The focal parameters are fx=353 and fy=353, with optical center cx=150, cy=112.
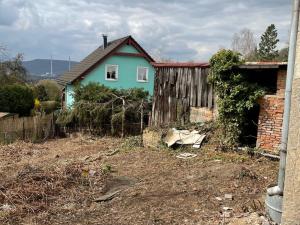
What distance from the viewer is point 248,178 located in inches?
305

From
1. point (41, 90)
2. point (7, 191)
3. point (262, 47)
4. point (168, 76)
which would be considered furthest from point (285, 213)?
point (262, 47)

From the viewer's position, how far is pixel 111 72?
90.2 feet

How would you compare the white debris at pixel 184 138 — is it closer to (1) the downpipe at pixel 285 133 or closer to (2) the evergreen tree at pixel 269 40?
(1) the downpipe at pixel 285 133

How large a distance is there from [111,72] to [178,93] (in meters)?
14.3

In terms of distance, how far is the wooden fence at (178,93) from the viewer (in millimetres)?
12961

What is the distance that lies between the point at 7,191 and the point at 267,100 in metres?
7.01

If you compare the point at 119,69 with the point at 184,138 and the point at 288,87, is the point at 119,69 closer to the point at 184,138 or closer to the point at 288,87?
the point at 184,138

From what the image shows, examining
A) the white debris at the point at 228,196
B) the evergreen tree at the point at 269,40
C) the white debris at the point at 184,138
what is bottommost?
the white debris at the point at 228,196

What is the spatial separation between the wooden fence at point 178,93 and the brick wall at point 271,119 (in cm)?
278

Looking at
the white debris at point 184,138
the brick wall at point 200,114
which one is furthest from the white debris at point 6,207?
the brick wall at point 200,114

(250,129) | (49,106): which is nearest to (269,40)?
(49,106)

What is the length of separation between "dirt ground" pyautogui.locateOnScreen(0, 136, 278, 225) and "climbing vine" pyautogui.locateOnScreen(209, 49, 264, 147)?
0.75 metres

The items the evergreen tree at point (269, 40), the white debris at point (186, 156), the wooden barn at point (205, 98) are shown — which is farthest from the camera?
the evergreen tree at point (269, 40)

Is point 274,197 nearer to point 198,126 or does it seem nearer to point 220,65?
point 220,65
